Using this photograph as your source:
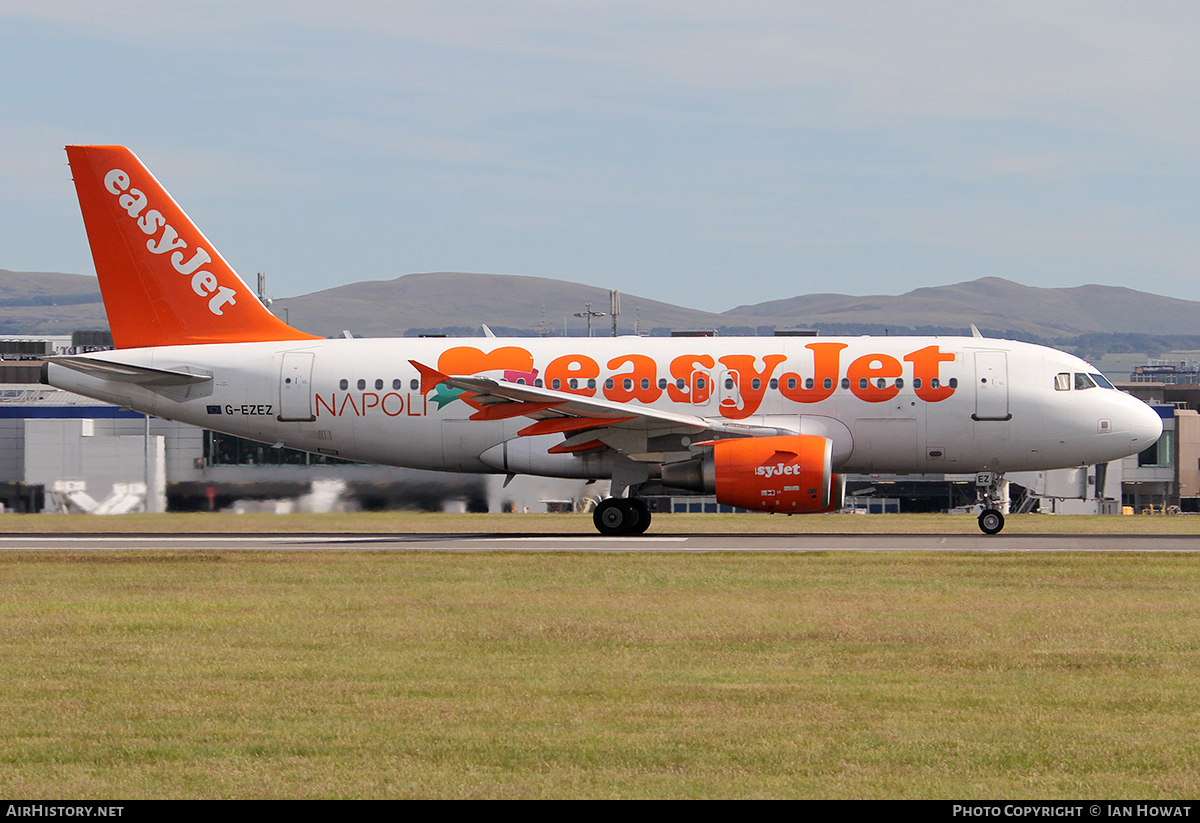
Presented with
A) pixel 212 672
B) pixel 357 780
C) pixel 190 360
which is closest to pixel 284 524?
pixel 190 360

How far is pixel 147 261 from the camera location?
32844 millimetres

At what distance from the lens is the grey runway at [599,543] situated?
26141 mm

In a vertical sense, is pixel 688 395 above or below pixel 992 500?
above

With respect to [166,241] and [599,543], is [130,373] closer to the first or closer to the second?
[166,241]

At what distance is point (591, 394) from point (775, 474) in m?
5.00

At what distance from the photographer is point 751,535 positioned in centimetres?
3088

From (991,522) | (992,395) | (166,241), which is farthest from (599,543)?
(166,241)

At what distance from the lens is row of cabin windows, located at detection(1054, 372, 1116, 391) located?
3055 centimetres

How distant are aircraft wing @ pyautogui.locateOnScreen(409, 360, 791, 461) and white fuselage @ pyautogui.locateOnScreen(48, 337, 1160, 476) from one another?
653mm

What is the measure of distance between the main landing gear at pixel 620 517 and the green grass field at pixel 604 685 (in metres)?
8.91

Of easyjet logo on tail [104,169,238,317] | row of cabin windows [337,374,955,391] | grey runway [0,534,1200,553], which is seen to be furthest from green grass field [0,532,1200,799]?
easyjet logo on tail [104,169,238,317]

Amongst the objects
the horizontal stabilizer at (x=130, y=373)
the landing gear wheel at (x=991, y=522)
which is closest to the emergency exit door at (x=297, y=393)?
the horizontal stabilizer at (x=130, y=373)

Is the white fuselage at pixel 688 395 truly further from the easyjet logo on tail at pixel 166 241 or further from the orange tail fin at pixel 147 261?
the easyjet logo on tail at pixel 166 241
